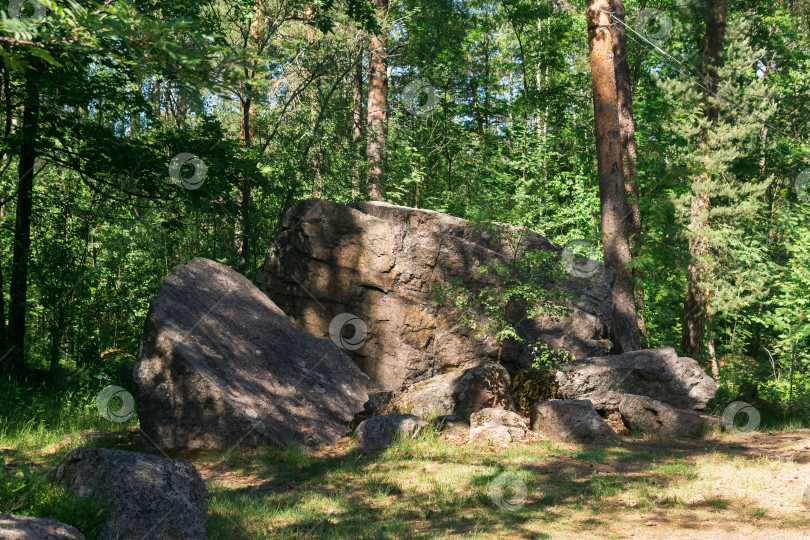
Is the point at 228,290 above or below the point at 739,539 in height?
above

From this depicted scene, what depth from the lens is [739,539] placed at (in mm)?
4551

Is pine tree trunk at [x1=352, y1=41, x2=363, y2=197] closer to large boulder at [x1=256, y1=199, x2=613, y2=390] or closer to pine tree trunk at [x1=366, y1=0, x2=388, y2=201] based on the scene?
pine tree trunk at [x1=366, y1=0, x2=388, y2=201]

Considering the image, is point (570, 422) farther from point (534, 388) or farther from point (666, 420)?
point (666, 420)

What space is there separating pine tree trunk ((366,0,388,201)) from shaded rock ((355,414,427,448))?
780 cm

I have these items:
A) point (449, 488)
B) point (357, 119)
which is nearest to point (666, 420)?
point (449, 488)

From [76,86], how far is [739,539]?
9205 millimetres

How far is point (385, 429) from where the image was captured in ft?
23.9

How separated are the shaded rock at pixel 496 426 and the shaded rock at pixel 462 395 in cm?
46

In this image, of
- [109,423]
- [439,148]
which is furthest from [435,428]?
[439,148]

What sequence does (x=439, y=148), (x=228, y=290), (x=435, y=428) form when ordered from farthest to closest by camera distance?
(x=439, y=148) → (x=228, y=290) → (x=435, y=428)

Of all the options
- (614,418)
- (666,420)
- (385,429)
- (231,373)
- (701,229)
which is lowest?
(614,418)

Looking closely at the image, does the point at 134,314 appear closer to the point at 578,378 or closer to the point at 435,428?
the point at 435,428

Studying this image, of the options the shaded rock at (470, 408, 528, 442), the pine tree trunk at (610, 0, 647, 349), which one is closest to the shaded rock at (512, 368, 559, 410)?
the shaded rock at (470, 408, 528, 442)

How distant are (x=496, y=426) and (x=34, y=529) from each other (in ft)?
18.5
